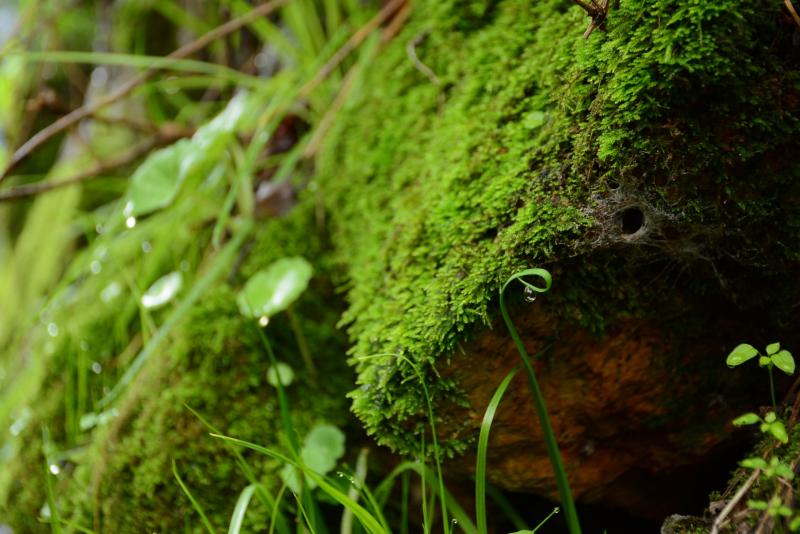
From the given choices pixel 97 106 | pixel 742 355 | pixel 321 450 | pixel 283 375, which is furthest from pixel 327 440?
pixel 97 106

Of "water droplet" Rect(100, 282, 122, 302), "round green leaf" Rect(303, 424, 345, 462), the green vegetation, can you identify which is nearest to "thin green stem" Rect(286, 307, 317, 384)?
the green vegetation

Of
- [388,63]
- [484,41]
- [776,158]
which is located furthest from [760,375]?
[388,63]

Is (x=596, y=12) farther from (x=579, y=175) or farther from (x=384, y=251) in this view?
(x=384, y=251)

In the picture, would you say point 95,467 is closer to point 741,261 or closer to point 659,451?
point 659,451

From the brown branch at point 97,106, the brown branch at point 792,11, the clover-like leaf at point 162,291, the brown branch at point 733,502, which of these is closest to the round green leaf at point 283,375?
the clover-like leaf at point 162,291

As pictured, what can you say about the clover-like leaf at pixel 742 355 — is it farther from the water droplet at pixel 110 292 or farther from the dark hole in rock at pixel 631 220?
the water droplet at pixel 110 292

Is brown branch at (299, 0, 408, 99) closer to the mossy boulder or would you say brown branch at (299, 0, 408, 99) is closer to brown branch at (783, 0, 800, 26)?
the mossy boulder
